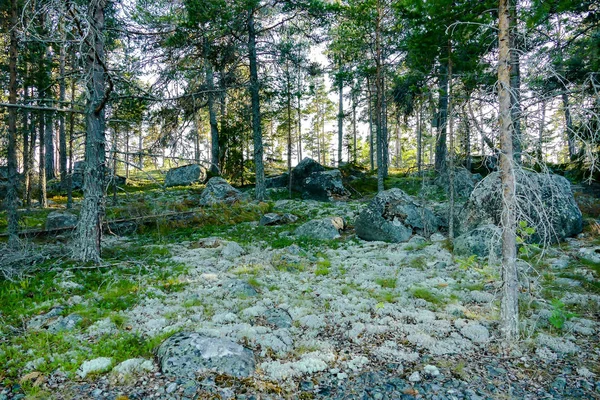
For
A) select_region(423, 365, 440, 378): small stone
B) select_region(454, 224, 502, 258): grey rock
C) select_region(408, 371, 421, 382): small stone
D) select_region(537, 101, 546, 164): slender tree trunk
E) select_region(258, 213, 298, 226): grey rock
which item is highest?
select_region(537, 101, 546, 164): slender tree trunk

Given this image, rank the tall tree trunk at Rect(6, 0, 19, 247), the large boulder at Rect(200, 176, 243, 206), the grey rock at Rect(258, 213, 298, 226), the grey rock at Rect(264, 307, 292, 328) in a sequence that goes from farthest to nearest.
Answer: the large boulder at Rect(200, 176, 243, 206), the grey rock at Rect(258, 213, 298, 226), the tall tree trunk at Rect(6, 0, 19, 247), the grey rock at Rect(264, 307, 292, 328)

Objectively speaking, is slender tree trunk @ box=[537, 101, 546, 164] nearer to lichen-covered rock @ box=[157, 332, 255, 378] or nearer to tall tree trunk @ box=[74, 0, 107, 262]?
lichen-covered rock @ box=[157, 332, 255, 378]

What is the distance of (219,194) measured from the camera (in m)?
15.3

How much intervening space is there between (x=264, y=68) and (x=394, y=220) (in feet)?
35.4

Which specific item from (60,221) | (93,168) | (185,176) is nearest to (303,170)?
(185,176)

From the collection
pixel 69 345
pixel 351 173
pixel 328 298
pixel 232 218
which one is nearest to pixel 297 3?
pixel 232 218

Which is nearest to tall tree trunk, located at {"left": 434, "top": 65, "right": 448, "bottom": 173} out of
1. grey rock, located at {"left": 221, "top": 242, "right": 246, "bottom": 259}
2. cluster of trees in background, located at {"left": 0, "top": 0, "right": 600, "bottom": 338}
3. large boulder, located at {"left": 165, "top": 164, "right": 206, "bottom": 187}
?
cluster of trees in background, located at {"left": 0, "top": 0, "right": 600, "bottom": 338}

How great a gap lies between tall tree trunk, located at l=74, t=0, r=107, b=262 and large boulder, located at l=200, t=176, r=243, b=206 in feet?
25.0

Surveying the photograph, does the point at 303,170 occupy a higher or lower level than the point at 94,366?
higher

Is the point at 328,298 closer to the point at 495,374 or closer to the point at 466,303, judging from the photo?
the point at 466,303

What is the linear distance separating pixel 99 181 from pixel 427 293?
6751 mm

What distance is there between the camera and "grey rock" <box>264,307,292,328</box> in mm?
4648

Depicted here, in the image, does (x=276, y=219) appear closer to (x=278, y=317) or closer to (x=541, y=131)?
(x=278, y=317)

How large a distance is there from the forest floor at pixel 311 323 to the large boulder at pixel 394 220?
55.0 inches
